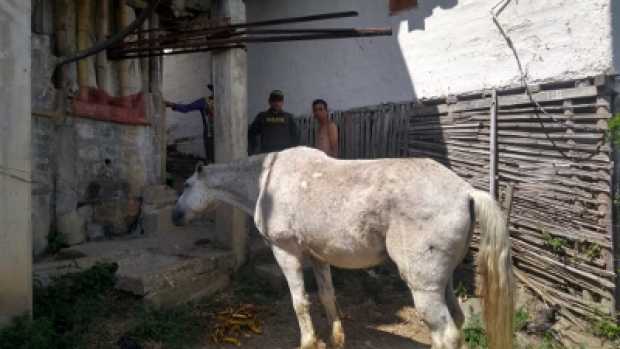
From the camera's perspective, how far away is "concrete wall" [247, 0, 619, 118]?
446cm

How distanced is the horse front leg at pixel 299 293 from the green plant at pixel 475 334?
5.34 feet

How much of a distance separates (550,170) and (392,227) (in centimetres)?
255

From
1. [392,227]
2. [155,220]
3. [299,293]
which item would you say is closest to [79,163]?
[155,220]

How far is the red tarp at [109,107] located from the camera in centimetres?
583

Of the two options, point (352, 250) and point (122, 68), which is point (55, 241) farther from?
point (352, 250)

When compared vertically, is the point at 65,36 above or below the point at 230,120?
above

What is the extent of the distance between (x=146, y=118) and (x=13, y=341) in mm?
4125

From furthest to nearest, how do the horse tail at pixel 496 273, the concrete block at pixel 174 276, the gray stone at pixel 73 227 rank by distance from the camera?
the gray stone at pixel 73 227, the concrete block at pixel 174 276, the horse tail at pixel 496 273

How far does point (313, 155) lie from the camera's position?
3.90 m

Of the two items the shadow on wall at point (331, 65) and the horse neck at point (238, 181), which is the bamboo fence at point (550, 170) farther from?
the horse neck at point (238, 181)

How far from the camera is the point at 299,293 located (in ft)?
12.4

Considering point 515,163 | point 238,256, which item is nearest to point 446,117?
point 515,163

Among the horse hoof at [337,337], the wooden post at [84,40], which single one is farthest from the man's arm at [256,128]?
the horse hoof at [337,337]

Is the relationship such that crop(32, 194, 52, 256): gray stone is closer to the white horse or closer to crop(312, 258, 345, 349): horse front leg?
the white horse
